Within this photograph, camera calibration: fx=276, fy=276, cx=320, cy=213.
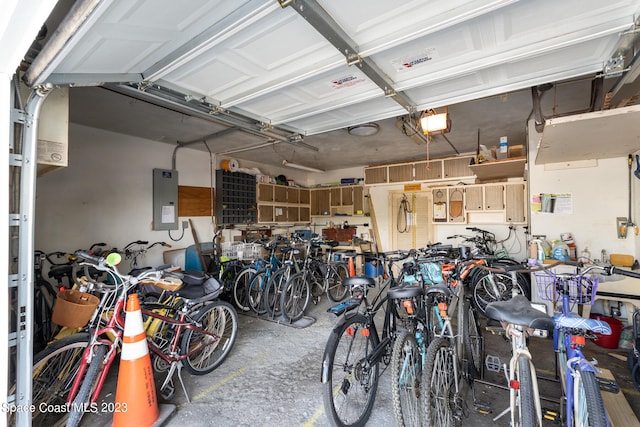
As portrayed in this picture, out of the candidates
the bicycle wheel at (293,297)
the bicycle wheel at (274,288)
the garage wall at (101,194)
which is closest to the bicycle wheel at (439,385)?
the bicycle wheel at (293,297)

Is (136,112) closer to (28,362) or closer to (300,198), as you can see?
(28,362)

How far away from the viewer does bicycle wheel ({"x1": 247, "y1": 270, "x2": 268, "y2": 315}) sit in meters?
3.75

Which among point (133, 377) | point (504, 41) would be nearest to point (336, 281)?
point (133, 377)

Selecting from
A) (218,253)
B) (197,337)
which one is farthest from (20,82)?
(218,253)

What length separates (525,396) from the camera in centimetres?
111

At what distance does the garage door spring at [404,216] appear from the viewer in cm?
618

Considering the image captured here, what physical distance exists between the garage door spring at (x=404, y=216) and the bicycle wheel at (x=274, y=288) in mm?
3488

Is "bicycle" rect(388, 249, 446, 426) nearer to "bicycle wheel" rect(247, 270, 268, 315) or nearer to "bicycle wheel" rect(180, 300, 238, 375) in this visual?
"bicycle wheel" rect(180, 300, 238, 375)

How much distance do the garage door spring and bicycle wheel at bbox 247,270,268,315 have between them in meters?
3.61

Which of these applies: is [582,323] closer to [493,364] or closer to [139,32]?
[493,364]

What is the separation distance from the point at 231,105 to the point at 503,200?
492cm

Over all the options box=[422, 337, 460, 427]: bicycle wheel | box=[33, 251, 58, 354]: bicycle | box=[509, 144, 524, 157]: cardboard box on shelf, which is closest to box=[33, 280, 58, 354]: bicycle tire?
box=[33, 251, 58, 354]: bicycle

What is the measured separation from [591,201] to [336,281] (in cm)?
343

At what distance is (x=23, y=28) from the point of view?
3.50ft
